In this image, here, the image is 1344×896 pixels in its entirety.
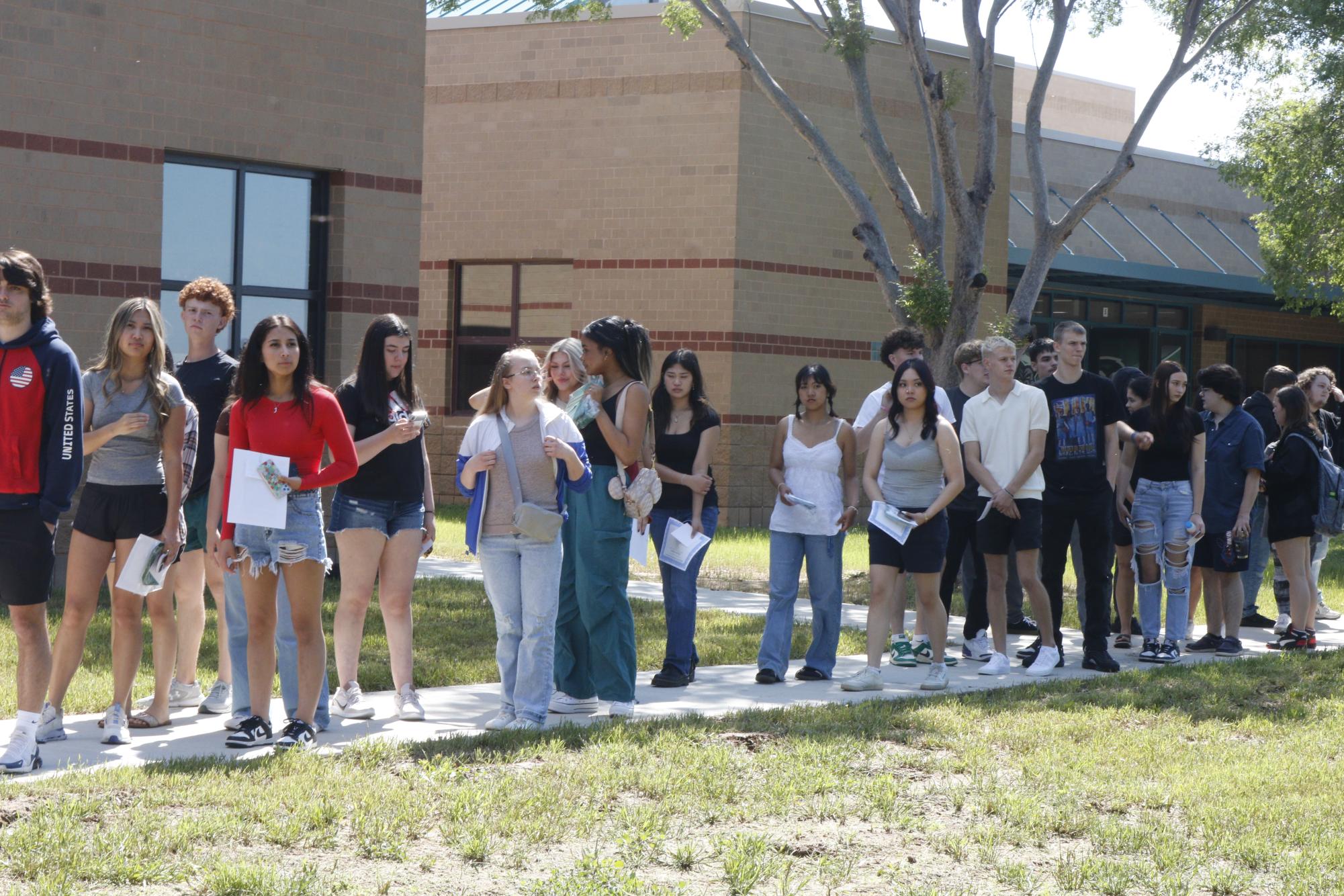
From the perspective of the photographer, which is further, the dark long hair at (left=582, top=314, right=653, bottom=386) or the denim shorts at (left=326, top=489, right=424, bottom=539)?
the dark long hair at (left=582, top=314, right=653, bottom=386)

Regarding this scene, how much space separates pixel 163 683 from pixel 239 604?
0.51 meters

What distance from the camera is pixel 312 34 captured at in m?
14.0

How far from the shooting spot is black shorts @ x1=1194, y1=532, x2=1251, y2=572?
10.7 metres

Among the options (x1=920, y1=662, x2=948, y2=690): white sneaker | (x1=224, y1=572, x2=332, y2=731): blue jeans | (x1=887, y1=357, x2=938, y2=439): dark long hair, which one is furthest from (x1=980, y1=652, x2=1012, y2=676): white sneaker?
(x1=224, y1=572, x2=332, y2=731): blue jeans

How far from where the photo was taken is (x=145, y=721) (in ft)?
23.8

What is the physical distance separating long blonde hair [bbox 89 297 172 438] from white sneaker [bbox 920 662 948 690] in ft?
14.8

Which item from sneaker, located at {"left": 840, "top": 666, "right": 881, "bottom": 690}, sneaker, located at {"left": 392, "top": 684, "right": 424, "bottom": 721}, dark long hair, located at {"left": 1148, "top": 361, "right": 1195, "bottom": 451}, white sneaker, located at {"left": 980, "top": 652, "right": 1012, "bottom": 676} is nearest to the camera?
sneaker, located at {"left": 392, "top": 684, "right": 424, "bottom": 721}

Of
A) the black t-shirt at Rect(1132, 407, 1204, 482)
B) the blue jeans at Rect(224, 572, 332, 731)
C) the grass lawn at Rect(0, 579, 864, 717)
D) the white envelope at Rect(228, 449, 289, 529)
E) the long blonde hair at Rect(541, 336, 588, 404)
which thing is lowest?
the grass lawn at Rect(0, 579, 864, 717)

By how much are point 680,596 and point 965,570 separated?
9.35ft

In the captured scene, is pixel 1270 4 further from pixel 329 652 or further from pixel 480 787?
pixel 480 787

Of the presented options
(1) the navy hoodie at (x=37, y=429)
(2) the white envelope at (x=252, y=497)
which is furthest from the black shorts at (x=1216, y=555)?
(1) the navy hoodie at (x=37, y=429)

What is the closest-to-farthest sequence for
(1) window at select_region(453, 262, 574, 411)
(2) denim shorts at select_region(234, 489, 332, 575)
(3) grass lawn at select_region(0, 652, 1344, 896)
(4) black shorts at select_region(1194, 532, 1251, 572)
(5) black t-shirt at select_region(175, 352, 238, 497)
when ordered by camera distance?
(3) grass lawn at select_region(0, 652, 1344, 896) → (2) denim shorts at select_region(234, 489, 332, 575) → (5) black t-shirt at select_region(175, 352, 238, 497) → (4) black shorts at select_region(1194, 532, 1251, 572) → (1) window at select_region(453, 262, 574, 411)

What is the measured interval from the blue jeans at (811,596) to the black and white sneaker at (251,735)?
10.7 feet

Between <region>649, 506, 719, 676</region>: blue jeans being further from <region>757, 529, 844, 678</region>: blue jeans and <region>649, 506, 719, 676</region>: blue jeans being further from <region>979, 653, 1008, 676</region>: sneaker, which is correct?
<region>979, 653, 1008, 676</region>: sneaker
